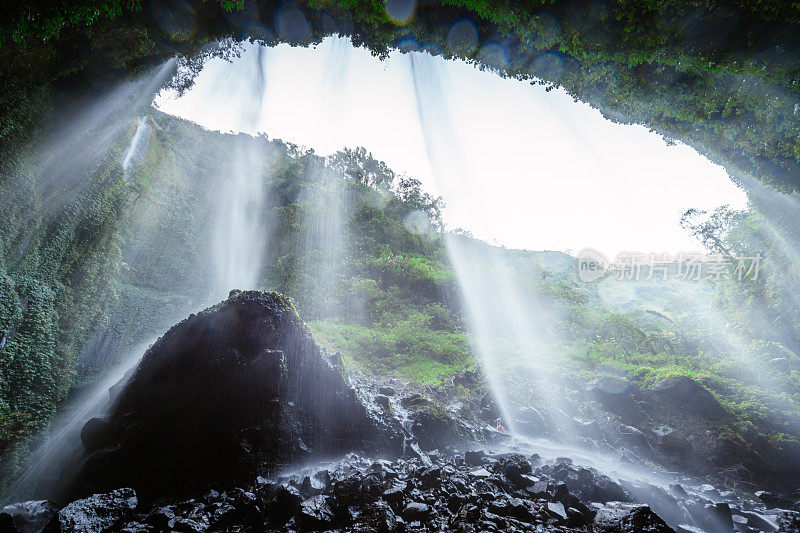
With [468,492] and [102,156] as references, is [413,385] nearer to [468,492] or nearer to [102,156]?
[468,492]

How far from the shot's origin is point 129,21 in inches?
291

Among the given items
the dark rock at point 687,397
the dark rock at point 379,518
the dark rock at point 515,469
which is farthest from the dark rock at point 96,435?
the dark rock at point 687,397

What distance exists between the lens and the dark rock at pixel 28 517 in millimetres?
4246

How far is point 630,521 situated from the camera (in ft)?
14.3

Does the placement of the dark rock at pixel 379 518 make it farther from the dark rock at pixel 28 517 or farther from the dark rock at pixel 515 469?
the dark rock at pixel 28 517

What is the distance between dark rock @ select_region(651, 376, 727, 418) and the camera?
35.1 ft

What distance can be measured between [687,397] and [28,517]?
17.7 metres

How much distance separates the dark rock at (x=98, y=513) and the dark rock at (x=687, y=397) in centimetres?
1595

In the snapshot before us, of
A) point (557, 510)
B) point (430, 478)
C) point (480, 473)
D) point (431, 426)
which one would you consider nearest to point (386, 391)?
point (431, 426)

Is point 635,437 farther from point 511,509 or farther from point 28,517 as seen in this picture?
point 28,517

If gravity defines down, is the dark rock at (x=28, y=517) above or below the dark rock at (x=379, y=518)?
below

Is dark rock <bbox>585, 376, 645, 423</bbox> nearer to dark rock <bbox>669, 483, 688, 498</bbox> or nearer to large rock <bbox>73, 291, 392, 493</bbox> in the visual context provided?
dark rock <bbox>669, 483, 688, 498</bbox>

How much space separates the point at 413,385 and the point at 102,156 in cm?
1503

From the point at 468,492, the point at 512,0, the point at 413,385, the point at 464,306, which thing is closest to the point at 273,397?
the point at 468,492
